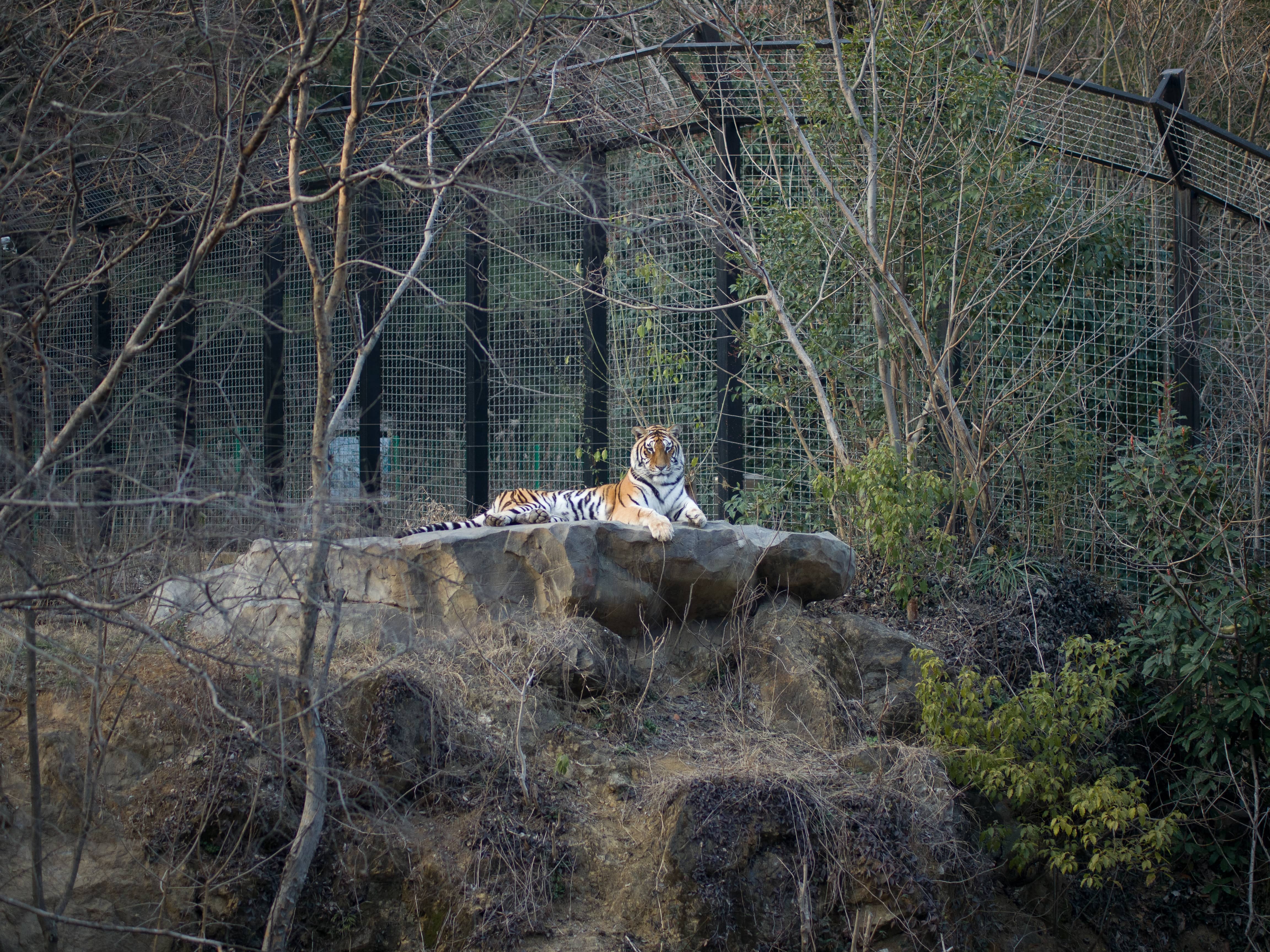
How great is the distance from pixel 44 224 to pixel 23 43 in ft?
2.93

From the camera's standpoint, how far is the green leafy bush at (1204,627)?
5914 millimetres

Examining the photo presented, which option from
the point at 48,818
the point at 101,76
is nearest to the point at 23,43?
the point at 101,76

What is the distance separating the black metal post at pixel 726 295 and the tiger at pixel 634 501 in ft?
2.32

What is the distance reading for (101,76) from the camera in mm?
4770

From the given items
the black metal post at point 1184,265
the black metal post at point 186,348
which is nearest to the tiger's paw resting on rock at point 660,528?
the black metal post at point 186,348

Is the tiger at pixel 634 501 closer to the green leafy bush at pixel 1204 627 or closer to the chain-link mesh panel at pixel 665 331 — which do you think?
the chain-link mesh panel at pixel 665 331

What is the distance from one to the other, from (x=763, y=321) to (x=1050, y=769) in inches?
151

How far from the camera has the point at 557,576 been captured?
5688 millimetres

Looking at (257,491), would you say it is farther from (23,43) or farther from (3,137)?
(23,43)

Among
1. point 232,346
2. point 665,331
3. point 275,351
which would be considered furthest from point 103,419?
point 665,331

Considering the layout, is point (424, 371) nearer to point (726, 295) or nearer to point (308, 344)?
point (308, 344)

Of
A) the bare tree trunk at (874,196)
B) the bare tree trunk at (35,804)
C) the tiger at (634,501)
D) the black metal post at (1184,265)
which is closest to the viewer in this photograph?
the bare tree trunk at (35,804)

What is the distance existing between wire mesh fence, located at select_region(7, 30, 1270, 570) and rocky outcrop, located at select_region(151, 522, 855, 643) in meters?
1.05

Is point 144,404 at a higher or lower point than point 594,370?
lower
